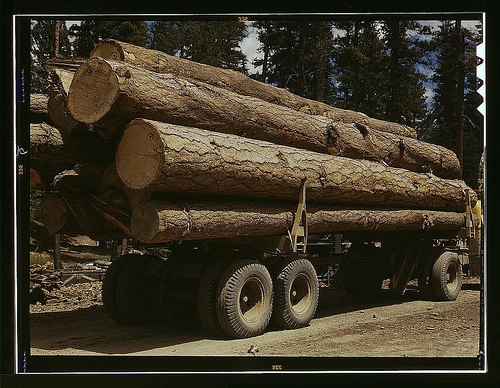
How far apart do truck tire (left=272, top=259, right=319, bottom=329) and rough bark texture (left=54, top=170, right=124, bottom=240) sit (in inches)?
87.5

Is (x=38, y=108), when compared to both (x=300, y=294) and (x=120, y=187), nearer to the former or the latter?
(x=120, y=187)

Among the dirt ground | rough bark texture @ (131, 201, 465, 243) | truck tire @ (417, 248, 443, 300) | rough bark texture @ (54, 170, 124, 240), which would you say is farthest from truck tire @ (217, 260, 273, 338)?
truck tire @ (417, 248, 443, 300)

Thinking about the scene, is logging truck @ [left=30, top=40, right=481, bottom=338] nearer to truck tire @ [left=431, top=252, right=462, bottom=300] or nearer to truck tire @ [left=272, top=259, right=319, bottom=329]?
truck tire @ [left=272, top=259, right=319, bottom=329]

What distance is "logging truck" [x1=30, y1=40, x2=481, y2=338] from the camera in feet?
20.4

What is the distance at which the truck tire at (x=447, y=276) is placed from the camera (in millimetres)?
10156

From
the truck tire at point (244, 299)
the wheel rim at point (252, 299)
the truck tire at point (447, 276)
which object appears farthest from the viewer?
the truck tire at point (447, 276)

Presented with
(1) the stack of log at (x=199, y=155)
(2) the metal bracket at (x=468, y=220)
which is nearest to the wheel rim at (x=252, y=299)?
(1) the stack of log at (x=199, y=155)

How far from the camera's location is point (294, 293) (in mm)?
8008

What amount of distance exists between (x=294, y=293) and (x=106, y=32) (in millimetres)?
4235

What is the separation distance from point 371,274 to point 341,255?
1.12 metres

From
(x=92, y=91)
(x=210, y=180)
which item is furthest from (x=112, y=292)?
(x=92, y=91)

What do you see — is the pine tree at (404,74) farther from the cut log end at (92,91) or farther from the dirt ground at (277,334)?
the cut log end at (92,91)

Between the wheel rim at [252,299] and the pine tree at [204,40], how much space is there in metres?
2.84

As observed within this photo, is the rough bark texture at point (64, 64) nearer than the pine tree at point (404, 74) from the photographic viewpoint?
Yes
